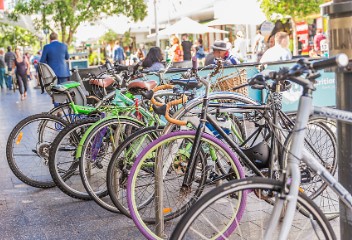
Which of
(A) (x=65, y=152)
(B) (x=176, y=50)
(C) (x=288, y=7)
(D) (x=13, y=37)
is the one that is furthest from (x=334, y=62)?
(D) (x=13, y=37)

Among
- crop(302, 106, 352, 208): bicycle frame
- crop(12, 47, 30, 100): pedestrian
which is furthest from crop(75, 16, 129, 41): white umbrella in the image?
crop(302, 106, 352, 208): bicycle frame

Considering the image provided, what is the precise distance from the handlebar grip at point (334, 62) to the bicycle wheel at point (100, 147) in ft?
8.58

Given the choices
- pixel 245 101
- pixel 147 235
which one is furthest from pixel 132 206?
pixel 245 101

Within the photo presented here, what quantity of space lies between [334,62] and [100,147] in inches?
123

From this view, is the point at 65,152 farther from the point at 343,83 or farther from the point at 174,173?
the point at 343,83

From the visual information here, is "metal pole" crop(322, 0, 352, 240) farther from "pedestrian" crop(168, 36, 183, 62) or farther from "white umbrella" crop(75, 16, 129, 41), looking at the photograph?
"white umbrella" crop(75, 16, 129, 41)

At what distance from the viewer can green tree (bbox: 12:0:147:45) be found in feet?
67.8

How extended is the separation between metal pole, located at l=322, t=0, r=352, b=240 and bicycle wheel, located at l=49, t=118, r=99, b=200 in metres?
2.93

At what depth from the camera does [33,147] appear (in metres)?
6.75

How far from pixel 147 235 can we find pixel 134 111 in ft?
5.13

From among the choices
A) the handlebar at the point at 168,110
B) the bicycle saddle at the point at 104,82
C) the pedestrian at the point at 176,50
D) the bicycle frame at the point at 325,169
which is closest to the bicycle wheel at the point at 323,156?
the handlebar at the point at 168,110

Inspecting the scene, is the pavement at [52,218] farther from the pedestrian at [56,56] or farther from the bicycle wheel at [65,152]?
the pedestrian at [56,56]

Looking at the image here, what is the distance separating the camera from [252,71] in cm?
1022

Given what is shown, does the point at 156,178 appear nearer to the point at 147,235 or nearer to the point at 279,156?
the point at 147,235
